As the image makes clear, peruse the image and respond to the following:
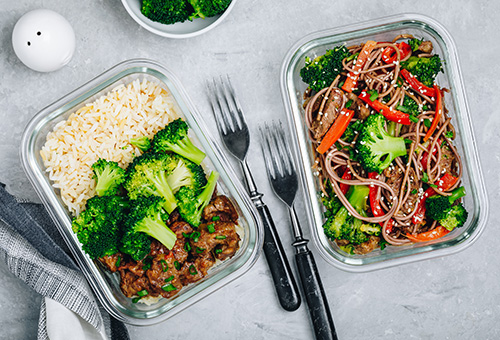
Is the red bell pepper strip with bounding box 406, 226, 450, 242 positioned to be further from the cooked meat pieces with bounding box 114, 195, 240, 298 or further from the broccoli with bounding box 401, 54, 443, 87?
the cooked meat pieces with bounding box 114, 195, 240, 298

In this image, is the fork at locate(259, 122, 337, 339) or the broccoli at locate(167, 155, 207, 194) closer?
the broccoli at locate(167, 155, 207, 194)

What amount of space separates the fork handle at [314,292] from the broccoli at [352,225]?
6.8 inches

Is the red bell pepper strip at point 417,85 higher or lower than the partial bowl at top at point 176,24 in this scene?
lower

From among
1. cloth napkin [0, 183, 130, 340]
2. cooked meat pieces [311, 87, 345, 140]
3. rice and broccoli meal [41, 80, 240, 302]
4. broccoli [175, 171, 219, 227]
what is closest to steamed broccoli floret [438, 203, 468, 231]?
cooked meat pieces [311, 87, 345, 140]

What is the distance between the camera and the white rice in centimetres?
199

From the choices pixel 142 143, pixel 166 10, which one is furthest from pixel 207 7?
pixel 142 143

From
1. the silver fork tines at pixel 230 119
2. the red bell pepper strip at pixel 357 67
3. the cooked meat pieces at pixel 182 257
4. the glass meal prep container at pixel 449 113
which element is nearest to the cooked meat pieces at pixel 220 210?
the cooked meat pieces at pixel 182 257

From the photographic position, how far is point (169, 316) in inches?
80.4

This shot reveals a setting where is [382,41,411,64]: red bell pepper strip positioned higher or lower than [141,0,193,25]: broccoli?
lower

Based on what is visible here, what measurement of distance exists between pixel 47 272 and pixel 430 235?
71.4 inches

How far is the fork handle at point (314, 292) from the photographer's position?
214cm

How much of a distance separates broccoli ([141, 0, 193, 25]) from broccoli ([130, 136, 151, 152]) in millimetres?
571

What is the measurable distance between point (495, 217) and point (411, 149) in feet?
2.38

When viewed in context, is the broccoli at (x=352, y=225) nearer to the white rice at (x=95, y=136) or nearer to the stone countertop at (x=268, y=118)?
the stone countertop at (x=268, y=118)
